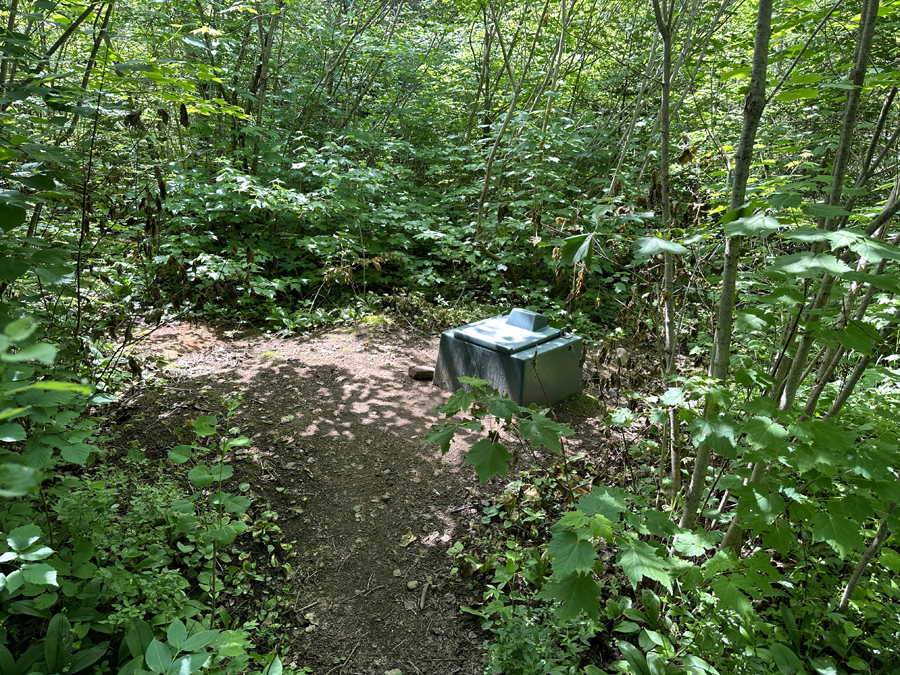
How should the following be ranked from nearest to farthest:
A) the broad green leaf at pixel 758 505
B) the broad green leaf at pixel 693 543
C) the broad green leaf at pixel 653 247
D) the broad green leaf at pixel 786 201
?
the broad green leaf at pixel 653 247 → the broad green leaf at pixel 786 201 → the broad green leaf at pixel 758 505 → the broad green leaf at pixel 693 543

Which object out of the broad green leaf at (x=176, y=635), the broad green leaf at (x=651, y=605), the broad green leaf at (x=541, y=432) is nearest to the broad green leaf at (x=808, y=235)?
the broad green leaf at (x=541, y=432)

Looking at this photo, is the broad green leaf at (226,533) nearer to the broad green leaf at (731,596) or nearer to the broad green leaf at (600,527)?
the broad green leaf at (600,527)

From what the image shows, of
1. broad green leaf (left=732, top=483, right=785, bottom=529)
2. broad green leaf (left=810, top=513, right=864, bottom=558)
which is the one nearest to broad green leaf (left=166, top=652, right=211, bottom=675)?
broad green leaf (left=732, top=483, right=785, bottom=529)

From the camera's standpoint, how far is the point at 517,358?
3.58 m

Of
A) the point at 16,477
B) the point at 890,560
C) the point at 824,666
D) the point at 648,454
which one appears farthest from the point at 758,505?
the point at 16,477

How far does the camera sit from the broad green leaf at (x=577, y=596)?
4.70 feet

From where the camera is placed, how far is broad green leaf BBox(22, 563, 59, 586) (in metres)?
1.51

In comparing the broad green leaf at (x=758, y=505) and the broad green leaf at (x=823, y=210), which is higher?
the broad green leaf at (x=823, y=210)

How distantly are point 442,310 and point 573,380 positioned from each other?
1880 mm

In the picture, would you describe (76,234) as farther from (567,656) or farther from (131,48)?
(131,48)

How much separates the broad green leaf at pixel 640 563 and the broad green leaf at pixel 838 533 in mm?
468

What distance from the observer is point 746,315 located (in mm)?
1848

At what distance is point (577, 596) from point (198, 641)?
115cm

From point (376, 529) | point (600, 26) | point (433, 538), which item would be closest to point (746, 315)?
point (433, 538)
